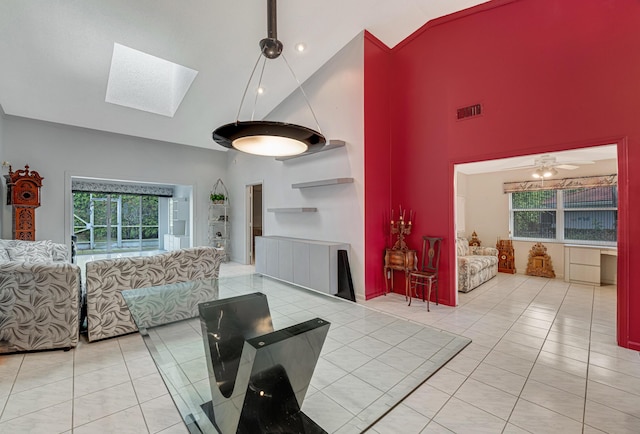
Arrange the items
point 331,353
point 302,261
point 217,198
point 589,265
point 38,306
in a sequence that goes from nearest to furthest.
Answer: point 331,353
point 38,306
point 302,261
point 589,265
point 217,198

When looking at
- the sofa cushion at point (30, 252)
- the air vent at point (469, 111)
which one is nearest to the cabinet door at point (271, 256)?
the sofa cushion at point (30, 252)

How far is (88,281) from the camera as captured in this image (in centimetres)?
268

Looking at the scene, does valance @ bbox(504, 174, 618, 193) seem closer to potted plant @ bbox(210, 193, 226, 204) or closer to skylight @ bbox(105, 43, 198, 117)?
skylight @ bbox(105, 43, 198, 117)

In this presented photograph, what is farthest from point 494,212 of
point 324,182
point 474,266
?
point 324,182

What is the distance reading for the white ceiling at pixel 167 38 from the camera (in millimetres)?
3178

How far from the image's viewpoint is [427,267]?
412 cm

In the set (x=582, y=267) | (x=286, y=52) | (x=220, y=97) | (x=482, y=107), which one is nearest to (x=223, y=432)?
(x=482, y=107)

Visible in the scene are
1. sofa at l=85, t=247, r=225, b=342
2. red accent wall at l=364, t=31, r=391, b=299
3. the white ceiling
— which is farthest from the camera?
red accent wall at l=364, t=31, r=391, b=299

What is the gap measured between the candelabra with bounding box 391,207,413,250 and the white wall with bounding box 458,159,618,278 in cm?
305

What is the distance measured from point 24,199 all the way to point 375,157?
6.09 m

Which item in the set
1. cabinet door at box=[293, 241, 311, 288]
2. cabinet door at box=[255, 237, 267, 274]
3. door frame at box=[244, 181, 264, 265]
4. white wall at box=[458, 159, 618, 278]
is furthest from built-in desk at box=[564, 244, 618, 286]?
door frame at box=[244, 181, 264, 265]

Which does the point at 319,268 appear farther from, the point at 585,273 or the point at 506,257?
the point at 585,273

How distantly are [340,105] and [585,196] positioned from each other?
16.3ft

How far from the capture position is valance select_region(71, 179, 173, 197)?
789 cm
